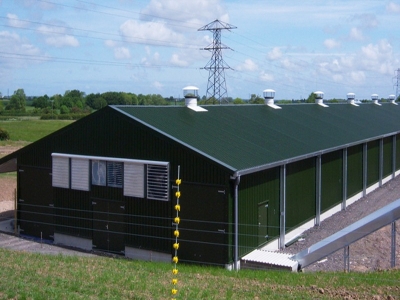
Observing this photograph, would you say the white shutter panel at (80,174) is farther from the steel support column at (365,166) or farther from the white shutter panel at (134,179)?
the steel support column at (365,166)

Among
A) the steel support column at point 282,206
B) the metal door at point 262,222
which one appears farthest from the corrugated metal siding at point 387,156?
the metal door at point 262,222

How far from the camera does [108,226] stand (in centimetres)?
1928

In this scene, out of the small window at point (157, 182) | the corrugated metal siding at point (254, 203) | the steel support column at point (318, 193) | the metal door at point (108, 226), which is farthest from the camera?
the steel support column at point (318, 193)

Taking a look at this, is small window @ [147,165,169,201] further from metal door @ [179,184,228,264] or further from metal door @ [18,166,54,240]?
metal door @ [18,166,54,240]

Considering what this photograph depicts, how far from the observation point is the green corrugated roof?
61.2 feet

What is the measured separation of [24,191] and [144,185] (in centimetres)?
647

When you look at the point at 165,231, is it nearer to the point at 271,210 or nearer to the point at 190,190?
the point at 190,190

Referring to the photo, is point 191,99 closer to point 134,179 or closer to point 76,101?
point 134,179

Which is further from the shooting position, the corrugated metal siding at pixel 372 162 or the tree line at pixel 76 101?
the tree line at pixel 76 101

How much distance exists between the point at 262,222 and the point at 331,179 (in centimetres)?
825

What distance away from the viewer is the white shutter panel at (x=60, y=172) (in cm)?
2031

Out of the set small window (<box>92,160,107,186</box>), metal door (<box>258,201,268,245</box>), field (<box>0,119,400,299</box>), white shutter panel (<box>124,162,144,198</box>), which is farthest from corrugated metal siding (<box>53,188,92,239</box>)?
field (<box>0,119,400,299</box>)

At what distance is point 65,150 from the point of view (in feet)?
67.2

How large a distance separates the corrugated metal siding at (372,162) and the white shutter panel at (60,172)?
19.2 m
